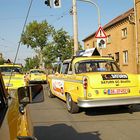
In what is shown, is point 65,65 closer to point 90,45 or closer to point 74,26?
point 74,26

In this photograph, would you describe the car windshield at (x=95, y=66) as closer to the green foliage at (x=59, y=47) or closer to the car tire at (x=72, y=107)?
the car tire at (x=72, y=107)

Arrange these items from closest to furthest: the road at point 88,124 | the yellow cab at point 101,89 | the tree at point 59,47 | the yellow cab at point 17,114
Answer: the yellow cab at point 17,114, the road at point 88,124, the yellow cab at point 101,89, the tree at point 59,47

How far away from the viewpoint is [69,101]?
10266 mm

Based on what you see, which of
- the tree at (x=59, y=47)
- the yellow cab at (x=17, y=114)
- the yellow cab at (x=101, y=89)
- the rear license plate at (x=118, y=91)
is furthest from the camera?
the tree at (x=59, y=47)

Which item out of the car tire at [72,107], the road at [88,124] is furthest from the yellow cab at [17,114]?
the car tire at [72,107]

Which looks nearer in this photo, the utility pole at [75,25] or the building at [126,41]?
the utility pole at [75,25]

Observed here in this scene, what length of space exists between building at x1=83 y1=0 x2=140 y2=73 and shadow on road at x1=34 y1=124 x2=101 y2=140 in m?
19.1

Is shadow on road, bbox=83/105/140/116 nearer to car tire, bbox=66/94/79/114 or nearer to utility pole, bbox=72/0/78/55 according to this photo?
car tire, bbox=66/94/79/114

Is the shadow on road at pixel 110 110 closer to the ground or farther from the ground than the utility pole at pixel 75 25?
closer to the ground

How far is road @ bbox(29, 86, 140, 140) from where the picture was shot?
6.99 meters

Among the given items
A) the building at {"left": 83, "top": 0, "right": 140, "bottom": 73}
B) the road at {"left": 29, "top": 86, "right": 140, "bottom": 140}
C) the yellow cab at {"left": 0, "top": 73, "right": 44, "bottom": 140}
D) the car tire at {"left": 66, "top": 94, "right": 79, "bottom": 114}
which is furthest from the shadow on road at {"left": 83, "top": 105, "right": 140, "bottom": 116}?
the building at {"left": 83, "top": 0, "right": 140, "bottom": 73}

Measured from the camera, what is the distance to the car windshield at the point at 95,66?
34.8 feet

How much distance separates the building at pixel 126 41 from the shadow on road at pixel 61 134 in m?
19.1

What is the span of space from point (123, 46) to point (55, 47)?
9.61 meters
